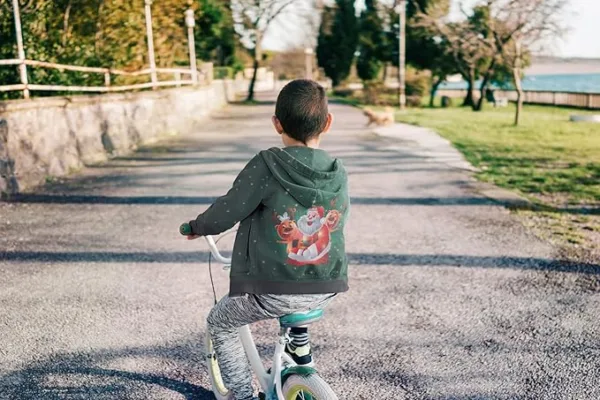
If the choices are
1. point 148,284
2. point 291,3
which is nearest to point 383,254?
point 148,284

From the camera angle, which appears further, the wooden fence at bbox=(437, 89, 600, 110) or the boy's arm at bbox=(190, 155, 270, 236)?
the wooden fence at bbox=(437, 89, 600, 110)

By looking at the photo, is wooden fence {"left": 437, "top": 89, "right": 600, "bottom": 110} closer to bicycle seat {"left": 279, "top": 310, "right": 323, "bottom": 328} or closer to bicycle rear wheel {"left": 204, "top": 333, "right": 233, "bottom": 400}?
bicycle rear wheel {"left": 204, "top": 333, "right": 233, "bottom": 400}

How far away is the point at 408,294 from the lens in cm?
484

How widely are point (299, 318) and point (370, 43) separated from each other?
5166cm

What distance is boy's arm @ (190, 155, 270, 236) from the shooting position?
242 cm

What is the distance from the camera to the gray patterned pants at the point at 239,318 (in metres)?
2.46

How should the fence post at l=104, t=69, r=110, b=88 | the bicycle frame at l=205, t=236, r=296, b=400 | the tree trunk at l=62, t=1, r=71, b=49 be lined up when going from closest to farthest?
the bicycle frame at l=205, t=236, r=296, b=400, the fence post at l=104, t=69, r=110, b=88, the tree trunk at l=62, t=1, r=71, b=49

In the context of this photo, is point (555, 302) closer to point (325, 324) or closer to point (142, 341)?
point (325, 324)

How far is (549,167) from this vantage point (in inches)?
453

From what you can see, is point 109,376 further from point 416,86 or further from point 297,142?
point 416,86

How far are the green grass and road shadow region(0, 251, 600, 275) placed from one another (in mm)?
2998

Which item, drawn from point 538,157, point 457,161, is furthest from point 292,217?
point 538,157

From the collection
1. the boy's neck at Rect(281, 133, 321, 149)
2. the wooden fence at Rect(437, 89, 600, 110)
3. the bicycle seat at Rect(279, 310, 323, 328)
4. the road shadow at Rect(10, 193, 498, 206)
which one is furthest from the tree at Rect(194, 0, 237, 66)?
the bicycle seat at Rect(279, 310, 323, 328)

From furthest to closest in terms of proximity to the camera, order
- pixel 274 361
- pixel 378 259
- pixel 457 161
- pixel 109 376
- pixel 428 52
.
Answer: pixel 428 52 → pixel 457 161 → pixel 378 259 → pixel 109 376 → pixel 274 361
